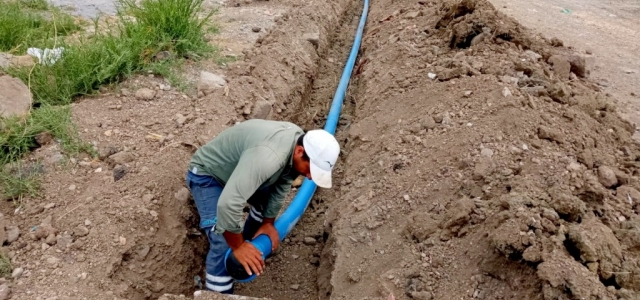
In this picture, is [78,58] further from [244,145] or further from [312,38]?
[312,38]

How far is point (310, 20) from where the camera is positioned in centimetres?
616

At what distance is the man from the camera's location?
2.65m

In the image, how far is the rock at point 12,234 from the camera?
113 inches

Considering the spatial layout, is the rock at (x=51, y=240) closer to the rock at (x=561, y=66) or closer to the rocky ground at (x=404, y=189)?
the rocky ground at (x=404, y=189)

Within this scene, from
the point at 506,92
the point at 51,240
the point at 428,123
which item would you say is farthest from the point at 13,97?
the point at 506,92

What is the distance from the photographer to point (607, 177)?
3051 millimetres

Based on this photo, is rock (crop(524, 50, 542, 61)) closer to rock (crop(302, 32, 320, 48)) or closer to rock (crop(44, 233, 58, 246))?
rock (crop(302, 32, 320, 48))

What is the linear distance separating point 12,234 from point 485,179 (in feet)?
9.19

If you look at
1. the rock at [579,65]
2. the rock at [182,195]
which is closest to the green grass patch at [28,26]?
the rock at [182,195]

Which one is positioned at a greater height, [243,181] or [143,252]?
[243,181]

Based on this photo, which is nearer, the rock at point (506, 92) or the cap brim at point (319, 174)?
the cap brim at point (319, 174)

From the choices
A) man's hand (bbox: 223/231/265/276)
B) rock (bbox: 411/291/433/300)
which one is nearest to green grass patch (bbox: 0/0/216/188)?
man's hand (bbox: 223/231/265/276)

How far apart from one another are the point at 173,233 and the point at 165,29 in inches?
Result: 85.8

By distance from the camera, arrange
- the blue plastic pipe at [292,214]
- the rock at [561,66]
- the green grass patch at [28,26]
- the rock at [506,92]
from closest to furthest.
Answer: the blue plastic pipe at [292,214], the rock at [506,92], the rock at [561,66], the green grass patch at [28,26]
